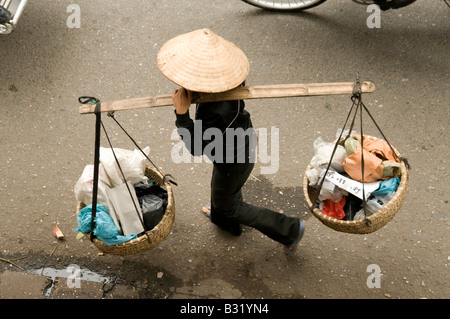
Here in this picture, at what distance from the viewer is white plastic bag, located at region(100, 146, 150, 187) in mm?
2859

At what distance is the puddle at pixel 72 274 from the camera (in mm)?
3096

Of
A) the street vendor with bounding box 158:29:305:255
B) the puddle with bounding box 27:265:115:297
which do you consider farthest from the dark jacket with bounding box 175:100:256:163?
the puddle with bounding box 27:265:115:297

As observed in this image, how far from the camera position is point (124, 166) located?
2.90 metres

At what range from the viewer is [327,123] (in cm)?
381

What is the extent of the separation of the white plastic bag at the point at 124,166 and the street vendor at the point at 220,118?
0.50m

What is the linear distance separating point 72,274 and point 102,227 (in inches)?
28.7

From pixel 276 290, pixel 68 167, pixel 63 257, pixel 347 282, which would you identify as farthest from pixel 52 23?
pixel 347 282

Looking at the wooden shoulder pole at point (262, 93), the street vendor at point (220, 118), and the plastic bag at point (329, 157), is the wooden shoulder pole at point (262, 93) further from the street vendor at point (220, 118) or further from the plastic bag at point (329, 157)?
the plastic bag at point (329, 157)

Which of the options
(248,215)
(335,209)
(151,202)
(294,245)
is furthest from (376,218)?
(151,202)

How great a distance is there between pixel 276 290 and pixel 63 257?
1467 mm

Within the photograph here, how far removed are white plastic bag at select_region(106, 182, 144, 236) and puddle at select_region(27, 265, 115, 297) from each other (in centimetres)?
51

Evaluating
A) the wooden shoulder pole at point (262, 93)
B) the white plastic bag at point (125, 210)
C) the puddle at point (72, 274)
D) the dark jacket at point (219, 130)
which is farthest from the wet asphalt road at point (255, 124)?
the wooden shoulder pole at point (262, 93)

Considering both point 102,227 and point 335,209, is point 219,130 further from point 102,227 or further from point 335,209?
point 335,209

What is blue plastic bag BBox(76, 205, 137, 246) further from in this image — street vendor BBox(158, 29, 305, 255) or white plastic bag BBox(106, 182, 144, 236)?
street vendor BBox(158, 29, 305, 255)
